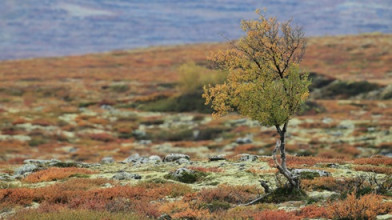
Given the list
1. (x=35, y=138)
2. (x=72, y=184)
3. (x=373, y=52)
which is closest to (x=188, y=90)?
(x=35, y=138)

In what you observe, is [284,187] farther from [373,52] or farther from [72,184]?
[373,52]

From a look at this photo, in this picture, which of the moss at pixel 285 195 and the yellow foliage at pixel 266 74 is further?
the yellow foliage at pixel 266 74

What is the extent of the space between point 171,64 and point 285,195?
4762 inches

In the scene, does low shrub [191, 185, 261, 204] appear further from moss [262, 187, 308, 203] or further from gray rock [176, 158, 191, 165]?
gray rock [176, 158, 191, 165]

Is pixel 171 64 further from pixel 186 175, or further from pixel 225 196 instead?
pixel 225 196

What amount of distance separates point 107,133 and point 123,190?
36.7 m

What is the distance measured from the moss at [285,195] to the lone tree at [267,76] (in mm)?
251

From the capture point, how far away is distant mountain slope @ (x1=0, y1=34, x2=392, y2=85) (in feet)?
350

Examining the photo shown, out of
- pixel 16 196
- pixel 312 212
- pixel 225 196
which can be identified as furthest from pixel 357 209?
pixel 16 196

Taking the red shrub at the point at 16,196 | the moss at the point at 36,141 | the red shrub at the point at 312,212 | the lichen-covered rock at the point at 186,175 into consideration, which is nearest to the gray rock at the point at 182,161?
the lichen-covered rock at the point at 186,175

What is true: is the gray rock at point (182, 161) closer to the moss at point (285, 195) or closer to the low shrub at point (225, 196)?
the low shrub at point (225, 196)

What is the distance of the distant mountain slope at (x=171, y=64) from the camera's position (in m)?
107

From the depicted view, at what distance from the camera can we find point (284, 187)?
50.4 feet

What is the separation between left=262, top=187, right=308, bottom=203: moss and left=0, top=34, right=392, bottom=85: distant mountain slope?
3228 inches
